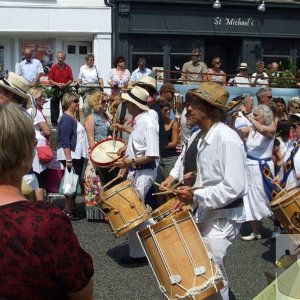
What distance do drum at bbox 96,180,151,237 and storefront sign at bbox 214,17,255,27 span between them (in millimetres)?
14453

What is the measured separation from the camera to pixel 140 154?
20.0 feet

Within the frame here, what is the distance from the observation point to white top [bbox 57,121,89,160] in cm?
798

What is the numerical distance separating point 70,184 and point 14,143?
5870 millimetres

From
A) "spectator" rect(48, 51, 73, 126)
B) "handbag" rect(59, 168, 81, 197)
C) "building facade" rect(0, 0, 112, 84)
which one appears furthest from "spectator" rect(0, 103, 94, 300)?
"building facade" rect(0, 0, 112, 84)

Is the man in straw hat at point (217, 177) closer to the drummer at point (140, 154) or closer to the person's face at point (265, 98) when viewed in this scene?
the drummer at point (140, 154)

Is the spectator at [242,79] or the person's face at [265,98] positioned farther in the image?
the spectator at [242,79]

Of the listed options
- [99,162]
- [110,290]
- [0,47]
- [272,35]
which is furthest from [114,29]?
[110,290]

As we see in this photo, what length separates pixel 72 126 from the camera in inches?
316

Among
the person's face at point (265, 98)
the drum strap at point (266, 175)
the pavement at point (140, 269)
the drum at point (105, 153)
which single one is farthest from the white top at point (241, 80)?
the drum at point (105, 153)

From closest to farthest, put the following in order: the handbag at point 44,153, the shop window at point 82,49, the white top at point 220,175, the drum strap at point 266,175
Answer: the white top at point 220,175, the handbag at point 44,153, the drum strap at point 266,175, the shop window at point 82,49

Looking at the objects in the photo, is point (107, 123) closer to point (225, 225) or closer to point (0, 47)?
point (225, 225)

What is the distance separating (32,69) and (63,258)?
13018 millimetres

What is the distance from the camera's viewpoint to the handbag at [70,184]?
7.91 m

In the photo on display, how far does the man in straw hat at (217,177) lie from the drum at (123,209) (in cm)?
143
